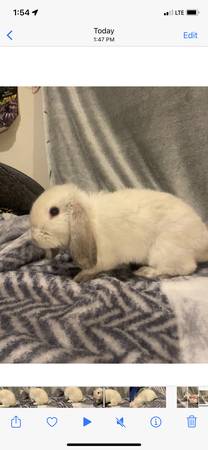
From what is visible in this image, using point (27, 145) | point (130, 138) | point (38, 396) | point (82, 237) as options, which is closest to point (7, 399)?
point (38, 396)

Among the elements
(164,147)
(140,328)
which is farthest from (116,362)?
(164,147)

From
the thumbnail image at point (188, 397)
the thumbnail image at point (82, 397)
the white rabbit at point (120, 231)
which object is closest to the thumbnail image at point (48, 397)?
the thumbnail image at point (82, 397)

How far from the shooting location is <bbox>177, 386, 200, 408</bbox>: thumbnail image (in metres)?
0.66

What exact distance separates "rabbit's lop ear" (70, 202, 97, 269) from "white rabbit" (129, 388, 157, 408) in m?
0.48

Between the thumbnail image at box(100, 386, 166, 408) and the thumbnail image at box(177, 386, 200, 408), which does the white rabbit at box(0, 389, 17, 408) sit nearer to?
the thumbnail image at box(100, 386, 166, 408)

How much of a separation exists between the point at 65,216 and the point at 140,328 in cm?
38

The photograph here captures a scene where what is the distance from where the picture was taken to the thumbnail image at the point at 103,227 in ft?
2.86

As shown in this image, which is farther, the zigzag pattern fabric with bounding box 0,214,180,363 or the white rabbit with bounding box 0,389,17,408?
the zigzag pattern fabric with bounding box 0,214,180,363

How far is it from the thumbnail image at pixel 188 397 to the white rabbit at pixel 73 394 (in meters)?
0.16
